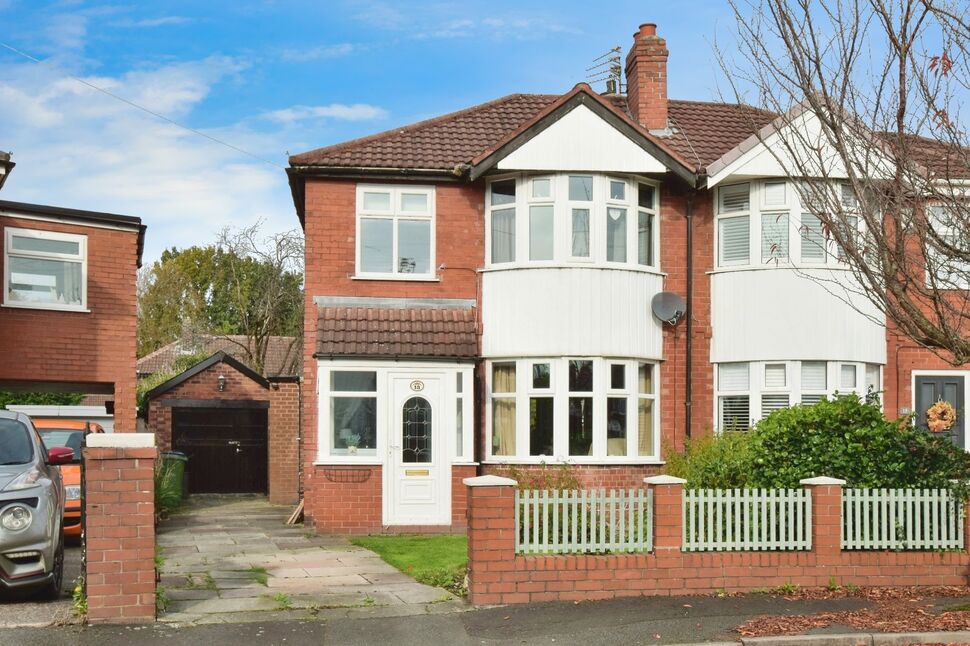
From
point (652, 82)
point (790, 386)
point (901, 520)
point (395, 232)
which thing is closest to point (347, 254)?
point (395, 232)

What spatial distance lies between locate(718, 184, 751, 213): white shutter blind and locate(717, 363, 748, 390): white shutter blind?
2462mm

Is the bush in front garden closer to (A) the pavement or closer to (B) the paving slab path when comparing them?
(A) the pavement

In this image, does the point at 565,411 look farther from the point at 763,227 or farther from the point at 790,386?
the point at 763,227

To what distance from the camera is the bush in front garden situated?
37.3 ft

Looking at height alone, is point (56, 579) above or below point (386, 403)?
below

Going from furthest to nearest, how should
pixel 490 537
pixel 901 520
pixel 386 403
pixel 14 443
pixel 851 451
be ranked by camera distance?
pixel 386 403 < pixel 851 451 < pixel 901 520 < pixel 14 443 < pixel 490 537

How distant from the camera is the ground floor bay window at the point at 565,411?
16.5 m

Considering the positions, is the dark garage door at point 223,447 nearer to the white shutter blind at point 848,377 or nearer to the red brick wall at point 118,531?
the white shutter blind at point 848,377

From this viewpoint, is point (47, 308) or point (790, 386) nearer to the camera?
point (790, 386)

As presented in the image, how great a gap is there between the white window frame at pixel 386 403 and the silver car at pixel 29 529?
6.34 meters

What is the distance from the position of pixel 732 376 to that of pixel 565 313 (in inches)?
117

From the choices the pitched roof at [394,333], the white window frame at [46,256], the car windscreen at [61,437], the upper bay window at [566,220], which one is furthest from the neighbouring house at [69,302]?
the upper bay window at [566,220]

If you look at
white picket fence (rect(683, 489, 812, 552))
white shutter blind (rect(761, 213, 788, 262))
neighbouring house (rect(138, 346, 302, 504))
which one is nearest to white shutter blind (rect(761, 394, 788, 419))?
white shutter blind (rect(761, 213, 788, 262))

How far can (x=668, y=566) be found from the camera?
10367mm
